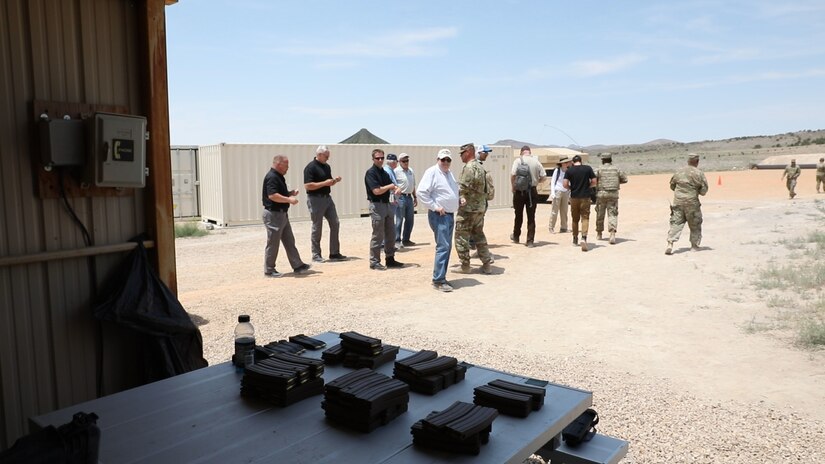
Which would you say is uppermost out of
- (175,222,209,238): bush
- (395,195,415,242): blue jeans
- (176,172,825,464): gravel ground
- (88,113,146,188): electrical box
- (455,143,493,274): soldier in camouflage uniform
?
(88,113,146,188): electrical box

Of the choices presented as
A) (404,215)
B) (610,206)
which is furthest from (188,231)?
(610,206)

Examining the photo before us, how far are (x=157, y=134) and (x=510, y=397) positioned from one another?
111 inches

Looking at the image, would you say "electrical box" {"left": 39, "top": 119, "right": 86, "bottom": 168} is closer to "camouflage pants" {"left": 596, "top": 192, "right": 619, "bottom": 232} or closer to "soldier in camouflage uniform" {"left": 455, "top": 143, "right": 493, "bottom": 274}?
"soldier in camouflage uniform" {"left": 455, "top": 143, "right": 493, "bottom": 274}

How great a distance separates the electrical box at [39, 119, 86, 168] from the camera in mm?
3406

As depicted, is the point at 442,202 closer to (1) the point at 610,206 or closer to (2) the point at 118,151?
(2) the point at 118,151

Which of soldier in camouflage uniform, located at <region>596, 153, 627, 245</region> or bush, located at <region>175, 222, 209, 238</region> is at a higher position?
soldier in camouflage uniform, located at <region>596, 153, 627, 245</region>

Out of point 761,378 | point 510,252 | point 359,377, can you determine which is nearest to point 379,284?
point 510,252

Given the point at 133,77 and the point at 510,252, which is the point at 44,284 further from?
the point at 510,252

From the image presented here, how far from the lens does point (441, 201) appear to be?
8531mm

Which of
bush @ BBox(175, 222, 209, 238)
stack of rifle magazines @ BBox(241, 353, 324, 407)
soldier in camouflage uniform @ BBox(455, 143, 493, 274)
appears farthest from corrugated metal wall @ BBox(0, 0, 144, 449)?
bush @ BBox(175, 222, 209, 238)

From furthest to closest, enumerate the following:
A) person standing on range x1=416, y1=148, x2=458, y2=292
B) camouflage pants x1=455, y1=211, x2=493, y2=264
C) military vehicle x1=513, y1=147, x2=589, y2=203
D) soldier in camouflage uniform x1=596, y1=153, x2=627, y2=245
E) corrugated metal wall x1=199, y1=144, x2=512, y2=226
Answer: military vehicle x1=513, y1=147, x2=589, y2=203 → corrugated metal wall x1=199, y1=144, x2=512, y2=226 → soldier in camouflage uniform x1=596, y1=153, x2=627, y2=245 → camouflage pants x1=455, y1=211, x2=493, y2=264 → person standing on range x1=416, y1=148, x2=458, y2=292

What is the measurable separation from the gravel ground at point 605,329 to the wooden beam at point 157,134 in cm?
→ 193

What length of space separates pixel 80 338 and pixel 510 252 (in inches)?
362

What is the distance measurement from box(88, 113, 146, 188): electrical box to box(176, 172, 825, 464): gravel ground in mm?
2511
